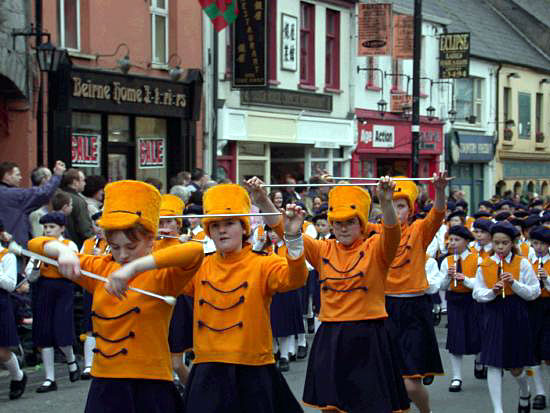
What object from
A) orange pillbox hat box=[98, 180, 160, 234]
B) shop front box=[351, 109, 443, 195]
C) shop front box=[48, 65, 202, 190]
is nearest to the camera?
orange pillbox hat box=[98, 180, 160, 234]

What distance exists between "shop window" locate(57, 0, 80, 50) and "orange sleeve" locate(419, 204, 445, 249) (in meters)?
10.7

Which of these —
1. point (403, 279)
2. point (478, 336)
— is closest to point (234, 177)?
point (478, 336)

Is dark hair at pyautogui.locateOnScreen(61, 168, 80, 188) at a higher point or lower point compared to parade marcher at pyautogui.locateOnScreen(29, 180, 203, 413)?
higher

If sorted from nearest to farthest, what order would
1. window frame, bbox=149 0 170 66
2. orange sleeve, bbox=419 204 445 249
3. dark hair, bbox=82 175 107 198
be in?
1. orange sleeve, bbox=419 204 445 249
2. dark hair, bbox=82 175 107 198
3. window frame, bbox=149 0 170 66

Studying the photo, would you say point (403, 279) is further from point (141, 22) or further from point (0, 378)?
point (141, 22)

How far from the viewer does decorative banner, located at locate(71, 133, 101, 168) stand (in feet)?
60.3

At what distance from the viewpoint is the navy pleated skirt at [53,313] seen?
36.3 feet

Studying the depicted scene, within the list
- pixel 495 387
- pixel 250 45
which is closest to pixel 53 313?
pixel 495 387

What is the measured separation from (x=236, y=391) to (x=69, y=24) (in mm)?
13216

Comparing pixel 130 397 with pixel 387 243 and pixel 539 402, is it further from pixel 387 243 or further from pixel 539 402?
pixel 539 402

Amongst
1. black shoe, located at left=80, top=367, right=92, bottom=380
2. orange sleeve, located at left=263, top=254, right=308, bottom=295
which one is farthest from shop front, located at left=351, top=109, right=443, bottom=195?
orange sleeve, located at left=263, top=254, right=308, bottom=295

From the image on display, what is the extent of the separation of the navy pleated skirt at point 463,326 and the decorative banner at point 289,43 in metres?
14.8

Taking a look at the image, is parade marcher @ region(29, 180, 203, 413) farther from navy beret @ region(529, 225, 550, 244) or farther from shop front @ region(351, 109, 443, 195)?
shop front @ region(351, 109, 443, 195)

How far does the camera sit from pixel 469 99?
36969 millimetres
